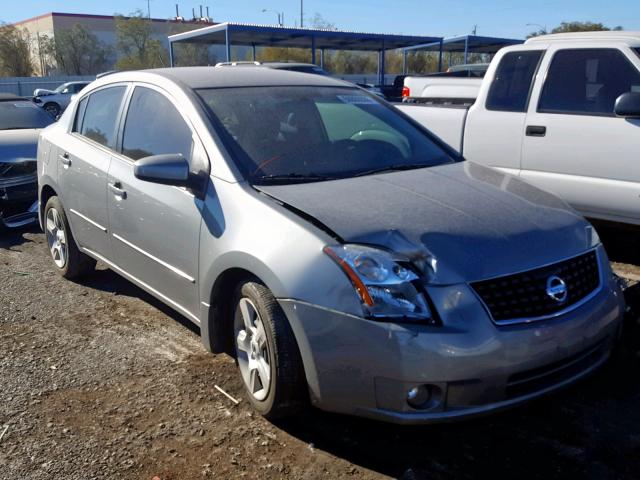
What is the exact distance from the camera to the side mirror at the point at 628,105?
526 centimetres

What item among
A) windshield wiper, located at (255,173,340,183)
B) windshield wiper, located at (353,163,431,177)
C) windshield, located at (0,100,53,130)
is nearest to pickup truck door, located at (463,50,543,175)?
windshield wiper, located at (353,163,431,177)

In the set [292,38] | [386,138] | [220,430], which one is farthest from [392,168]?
[292,38]

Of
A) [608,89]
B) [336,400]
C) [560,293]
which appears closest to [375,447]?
[336,400]

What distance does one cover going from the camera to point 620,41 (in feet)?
18.7

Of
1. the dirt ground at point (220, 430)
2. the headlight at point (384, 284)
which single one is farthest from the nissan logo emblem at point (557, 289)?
the dirt ground at point (220, 430)

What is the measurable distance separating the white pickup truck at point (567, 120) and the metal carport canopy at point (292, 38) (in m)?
22.8

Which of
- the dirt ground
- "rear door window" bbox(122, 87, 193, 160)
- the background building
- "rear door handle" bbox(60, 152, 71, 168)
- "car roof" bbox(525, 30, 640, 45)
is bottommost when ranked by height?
the dirt ground

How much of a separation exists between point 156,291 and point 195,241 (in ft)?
2.51

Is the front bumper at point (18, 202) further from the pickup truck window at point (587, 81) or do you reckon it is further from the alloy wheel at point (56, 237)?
the pickup truck window at point (587, 81)

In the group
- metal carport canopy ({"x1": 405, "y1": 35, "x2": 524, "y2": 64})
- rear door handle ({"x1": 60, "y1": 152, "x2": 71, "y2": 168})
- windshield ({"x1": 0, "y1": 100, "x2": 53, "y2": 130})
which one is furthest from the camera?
metal carport canopy ({"x1": 405, "y1": 35, "x2": 524, "y2": 64})

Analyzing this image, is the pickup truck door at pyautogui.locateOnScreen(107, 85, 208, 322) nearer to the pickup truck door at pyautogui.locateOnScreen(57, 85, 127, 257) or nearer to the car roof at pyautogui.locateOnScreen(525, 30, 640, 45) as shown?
the pickup truck door at pyautogui.locateOnScreen(57, 85, 127, 257)

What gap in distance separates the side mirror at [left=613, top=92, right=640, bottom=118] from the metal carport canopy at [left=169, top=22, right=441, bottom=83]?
78.8 ft

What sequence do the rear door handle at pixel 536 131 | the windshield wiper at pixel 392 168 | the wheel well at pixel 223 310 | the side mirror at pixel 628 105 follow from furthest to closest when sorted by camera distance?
the rear door handle at pixel 536 131 < the side mirror at pixel 628 105 < the windshield wiper at pixel 392 168 < the wheel well at pixel 223 310

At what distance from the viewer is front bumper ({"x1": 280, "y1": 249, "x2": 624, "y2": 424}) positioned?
2.67 m
